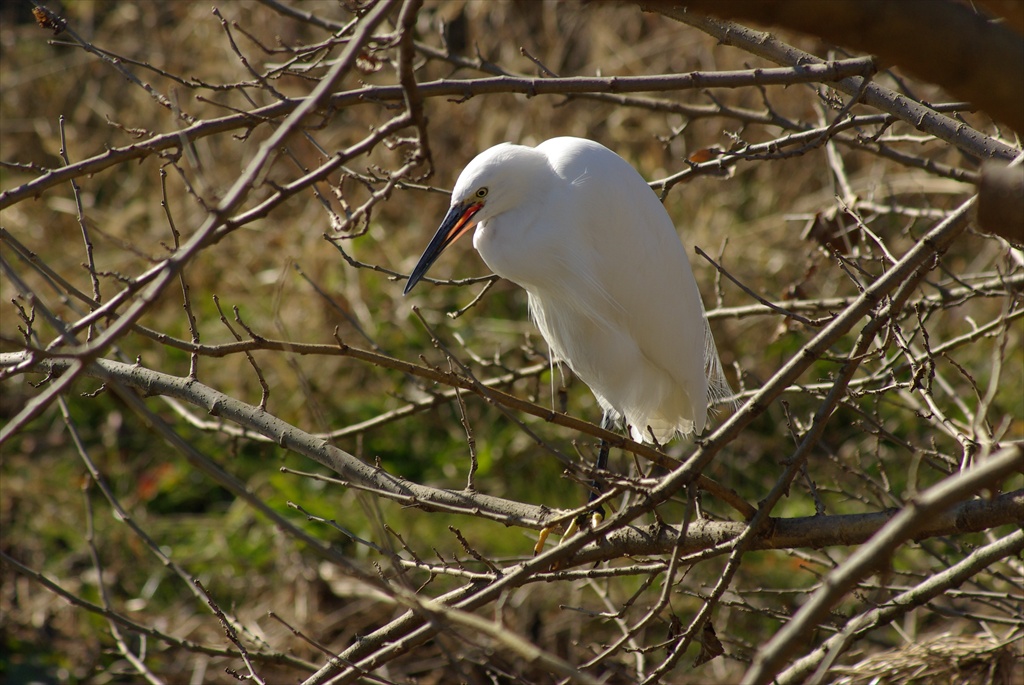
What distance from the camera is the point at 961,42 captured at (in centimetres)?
97

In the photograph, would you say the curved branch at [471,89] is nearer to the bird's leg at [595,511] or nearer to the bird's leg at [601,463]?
the bird's leg at [595,511]

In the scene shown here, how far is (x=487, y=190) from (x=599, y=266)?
436mm

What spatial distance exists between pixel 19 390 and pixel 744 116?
445cm

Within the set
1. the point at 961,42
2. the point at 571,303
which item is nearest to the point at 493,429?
the point at 571,303

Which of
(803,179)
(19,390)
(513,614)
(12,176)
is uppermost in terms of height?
(12,176)

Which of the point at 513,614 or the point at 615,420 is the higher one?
the point at 615,420

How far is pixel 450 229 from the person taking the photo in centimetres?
262

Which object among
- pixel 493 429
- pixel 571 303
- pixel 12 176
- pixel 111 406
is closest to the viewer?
pixel 571 303

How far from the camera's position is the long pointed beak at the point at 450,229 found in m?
2.55

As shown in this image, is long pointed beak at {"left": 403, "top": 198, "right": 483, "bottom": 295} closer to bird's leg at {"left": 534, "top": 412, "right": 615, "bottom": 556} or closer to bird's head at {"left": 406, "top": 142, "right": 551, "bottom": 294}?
bird's head at {"left": 406, "top": 142, "right": 551, "bottom": 294}

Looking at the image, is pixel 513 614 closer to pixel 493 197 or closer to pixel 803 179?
pixel 493 197

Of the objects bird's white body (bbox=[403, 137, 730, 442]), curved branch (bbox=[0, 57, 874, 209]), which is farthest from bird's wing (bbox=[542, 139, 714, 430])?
curved branch (bbox=[0, 57, 874, 209])

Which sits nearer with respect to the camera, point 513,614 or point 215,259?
point 513,614

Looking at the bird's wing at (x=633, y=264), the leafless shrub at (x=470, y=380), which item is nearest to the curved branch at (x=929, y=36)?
the leafless shrub at (x=470, y=380)
